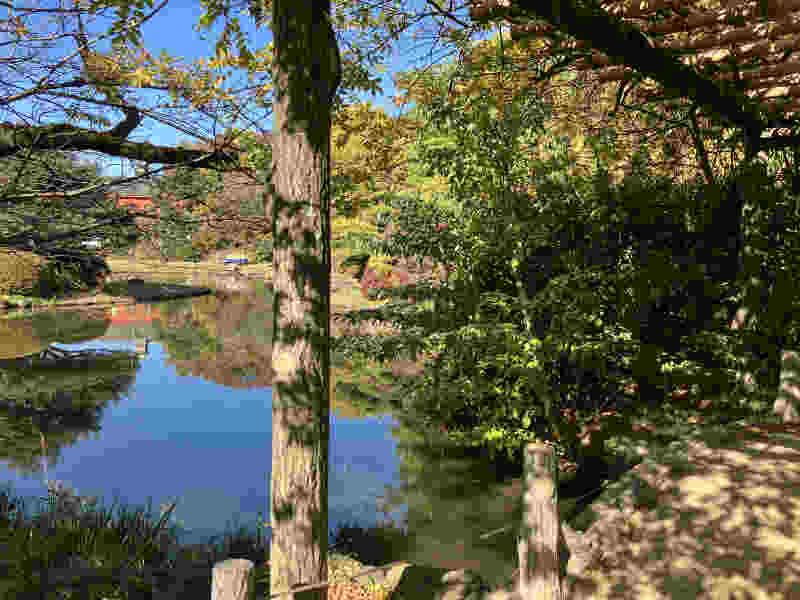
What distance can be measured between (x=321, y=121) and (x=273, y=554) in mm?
2459

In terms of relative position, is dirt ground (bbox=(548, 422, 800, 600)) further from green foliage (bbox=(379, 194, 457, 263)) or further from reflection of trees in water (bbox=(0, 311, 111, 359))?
reflection of trees in water (bbox=(0, 311, 111, 359))

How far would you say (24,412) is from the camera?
11234 mm

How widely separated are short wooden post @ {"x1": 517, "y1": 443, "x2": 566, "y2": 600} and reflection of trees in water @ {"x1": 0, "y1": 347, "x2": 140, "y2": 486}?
7.80 metres

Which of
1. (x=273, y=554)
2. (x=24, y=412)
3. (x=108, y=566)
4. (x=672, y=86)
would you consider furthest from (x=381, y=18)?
(x=24, y=412)

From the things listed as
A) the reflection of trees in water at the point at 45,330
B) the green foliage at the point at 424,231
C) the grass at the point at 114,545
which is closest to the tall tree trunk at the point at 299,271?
the grass at the point at 114,545

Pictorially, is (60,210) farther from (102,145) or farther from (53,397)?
(53,397)

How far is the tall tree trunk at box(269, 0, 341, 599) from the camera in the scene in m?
3.08

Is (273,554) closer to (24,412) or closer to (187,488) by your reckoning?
(187,488)

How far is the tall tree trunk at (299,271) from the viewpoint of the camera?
3078 millimetres

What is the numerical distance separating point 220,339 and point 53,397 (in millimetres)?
8073

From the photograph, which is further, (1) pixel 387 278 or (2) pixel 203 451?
(1) pixel 387 278

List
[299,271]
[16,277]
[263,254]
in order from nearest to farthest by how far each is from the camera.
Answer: [299,271] < [263,254] < [16,277]

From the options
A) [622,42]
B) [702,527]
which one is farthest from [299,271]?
[622,42]

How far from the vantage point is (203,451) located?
9867mm
